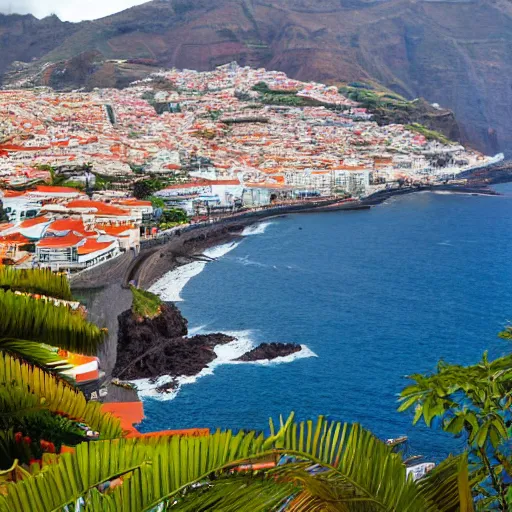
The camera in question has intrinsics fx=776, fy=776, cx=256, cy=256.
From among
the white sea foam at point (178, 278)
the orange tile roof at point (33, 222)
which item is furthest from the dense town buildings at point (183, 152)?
the white sea foam at point (178, 278)

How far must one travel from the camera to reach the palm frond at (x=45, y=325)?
2363 millimetres

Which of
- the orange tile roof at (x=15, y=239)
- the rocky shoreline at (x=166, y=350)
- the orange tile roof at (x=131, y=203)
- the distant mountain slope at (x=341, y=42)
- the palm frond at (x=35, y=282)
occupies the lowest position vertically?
the rocky shoreline at (x=166, y=350)

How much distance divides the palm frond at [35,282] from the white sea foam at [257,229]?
75.4 feet

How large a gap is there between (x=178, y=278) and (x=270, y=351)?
6474 millimetres

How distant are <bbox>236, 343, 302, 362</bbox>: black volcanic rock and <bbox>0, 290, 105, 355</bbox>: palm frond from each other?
31.9ft

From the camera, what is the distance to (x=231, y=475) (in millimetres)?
1380

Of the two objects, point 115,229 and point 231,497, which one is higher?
point 231,497

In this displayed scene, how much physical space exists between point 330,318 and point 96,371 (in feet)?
20.4

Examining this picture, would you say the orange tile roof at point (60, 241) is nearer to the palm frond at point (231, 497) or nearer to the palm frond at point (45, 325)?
the palm frond at point (45, 325)

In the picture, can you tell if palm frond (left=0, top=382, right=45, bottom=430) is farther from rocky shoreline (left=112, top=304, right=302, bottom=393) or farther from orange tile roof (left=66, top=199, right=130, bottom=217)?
orange tile roof (left=66, top=199, right=130, bottom=217)

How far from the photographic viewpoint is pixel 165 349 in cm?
1257

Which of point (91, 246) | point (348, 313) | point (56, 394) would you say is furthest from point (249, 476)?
point (91, 246)

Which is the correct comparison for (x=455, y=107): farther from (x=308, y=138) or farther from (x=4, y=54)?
(x=4, y=54)

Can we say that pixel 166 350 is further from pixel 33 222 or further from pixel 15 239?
pixel 33 222
